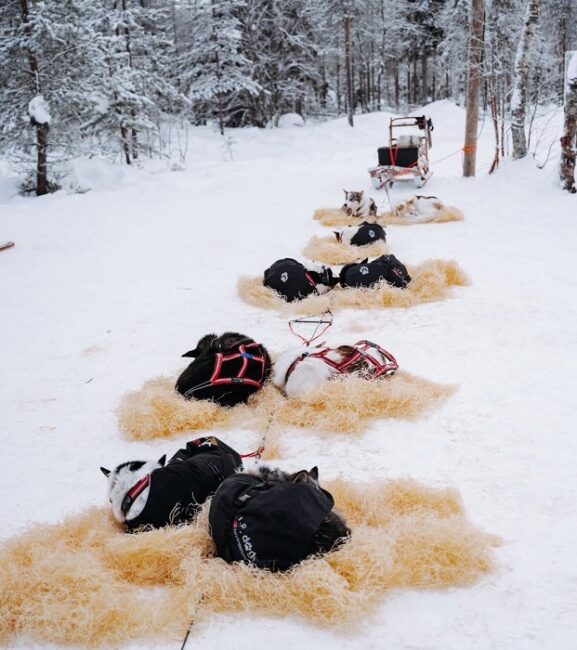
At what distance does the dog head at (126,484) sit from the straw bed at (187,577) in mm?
105

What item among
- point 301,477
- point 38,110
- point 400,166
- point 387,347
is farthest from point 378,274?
point 38,110

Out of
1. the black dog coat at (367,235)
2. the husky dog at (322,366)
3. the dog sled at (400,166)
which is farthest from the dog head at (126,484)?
the dog sled at (400,166)

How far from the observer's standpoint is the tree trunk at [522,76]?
10195 millimetres

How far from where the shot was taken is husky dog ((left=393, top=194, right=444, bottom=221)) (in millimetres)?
9109

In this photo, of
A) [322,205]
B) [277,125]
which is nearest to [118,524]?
[322,205]

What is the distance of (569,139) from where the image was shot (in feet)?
30.3

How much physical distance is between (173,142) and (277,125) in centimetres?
607

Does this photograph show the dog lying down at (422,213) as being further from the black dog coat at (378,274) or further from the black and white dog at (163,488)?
the black and white dog at (163,488)

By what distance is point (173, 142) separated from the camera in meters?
24.7

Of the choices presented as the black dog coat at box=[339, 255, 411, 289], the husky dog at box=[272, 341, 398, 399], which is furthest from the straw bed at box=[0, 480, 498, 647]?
the black dog coat at box=[339, 255, 411, 289]

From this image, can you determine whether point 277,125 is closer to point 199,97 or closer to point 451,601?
point 199,97

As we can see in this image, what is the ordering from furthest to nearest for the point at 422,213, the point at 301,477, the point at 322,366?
1. the point at 422,213
2. the point at 322,366
3. the point at 301,477

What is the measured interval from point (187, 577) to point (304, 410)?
59.6 inches

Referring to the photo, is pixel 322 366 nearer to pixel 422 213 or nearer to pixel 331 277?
pixel 331 277
